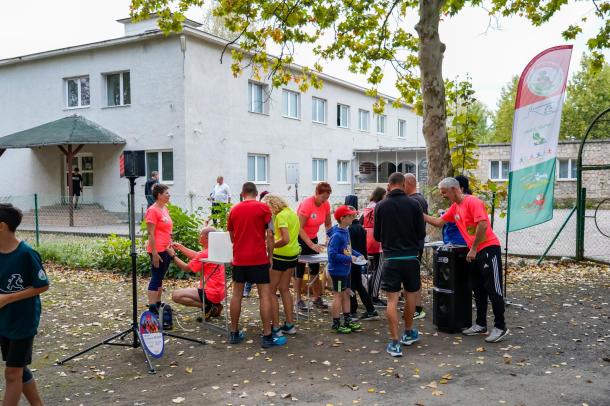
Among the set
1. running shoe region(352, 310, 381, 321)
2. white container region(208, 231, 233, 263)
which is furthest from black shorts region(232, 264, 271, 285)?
running shoe region(352, 310, 381, 321)

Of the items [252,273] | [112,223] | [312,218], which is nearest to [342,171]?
[112,223]

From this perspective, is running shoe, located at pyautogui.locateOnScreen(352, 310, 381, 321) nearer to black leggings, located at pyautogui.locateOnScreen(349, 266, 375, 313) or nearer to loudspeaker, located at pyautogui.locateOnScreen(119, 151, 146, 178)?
black leggings, located at pyautogui.locateOnScreen(349, 266, 375, 313)

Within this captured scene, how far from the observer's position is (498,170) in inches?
1331

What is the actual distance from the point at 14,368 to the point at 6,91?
26097mm

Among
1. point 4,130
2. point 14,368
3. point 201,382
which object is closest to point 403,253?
point 201,382

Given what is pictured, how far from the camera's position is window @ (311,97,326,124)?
1177 inches

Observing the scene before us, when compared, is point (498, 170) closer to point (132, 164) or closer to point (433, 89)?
point (433, 89)

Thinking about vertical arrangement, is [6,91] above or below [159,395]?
above

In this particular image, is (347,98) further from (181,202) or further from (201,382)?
(201,382)

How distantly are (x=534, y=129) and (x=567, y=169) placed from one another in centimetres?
2740

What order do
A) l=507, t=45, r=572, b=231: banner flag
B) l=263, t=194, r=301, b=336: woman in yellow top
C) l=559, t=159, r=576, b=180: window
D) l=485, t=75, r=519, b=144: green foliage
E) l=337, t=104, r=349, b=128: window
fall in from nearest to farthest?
l=263, t=194, r=301, b=336: woman in yellow top < l=507, t=45, r=572, b=231: banner flag < l=337, t=104, r=349, b=128: window < l=559, t=159, r=576, b=180: window < l=485, t=75, r=519, b=144: green foliage

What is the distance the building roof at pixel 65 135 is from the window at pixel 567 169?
24.5m

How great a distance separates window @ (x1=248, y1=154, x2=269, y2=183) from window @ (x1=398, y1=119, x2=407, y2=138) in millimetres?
17164

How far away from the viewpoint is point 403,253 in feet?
→ 19.3
